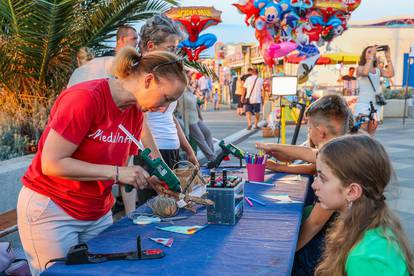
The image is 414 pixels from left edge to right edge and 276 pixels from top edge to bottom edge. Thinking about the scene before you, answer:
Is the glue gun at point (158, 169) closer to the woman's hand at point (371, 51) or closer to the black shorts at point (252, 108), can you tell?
the woman's hand at point (371, 51)

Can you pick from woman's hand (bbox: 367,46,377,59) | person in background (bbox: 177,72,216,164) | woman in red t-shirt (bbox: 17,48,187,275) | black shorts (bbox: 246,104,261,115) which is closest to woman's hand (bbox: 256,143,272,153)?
woman in red t-shirt (bbox: 17,48,187,275)

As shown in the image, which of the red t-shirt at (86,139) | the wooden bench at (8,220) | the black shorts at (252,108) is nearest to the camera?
the red t-shirt at (86,139)

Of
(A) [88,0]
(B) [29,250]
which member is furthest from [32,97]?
(B) [29,250]

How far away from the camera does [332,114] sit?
3098 millimetres

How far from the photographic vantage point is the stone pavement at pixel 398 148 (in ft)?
16.4

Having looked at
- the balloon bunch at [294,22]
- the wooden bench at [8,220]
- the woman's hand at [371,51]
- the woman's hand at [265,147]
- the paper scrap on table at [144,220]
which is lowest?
the wooden bench at [8,220]

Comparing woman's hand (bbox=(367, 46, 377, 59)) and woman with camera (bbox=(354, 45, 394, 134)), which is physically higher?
woman's hand (bbox=(367, 46, 377, 59))

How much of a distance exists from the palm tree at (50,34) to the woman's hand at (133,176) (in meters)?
3.86

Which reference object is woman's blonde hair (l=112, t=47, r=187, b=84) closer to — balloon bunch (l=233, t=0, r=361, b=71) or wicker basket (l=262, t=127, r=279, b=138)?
balloon bunch (l=233, t=0, r=361, b=71)

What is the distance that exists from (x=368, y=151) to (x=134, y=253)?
962 millimetres

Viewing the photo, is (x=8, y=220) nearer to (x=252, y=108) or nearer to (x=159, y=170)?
(x=159, y=170)

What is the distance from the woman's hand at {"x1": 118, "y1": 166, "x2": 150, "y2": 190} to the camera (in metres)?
2.02

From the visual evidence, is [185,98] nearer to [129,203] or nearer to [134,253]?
[129,203]

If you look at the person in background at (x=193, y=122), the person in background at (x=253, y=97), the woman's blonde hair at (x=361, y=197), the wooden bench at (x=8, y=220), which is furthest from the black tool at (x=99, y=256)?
the person in background at (x=253, y=97)
